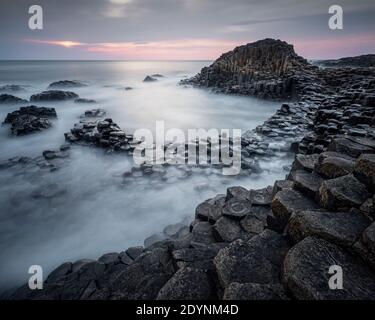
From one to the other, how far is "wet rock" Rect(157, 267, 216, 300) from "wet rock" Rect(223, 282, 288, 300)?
27cm

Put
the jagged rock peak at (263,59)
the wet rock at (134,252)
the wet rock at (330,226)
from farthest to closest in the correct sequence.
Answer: the jagged rock peak at (263,59)
the wet rock at (134,252)
the wet rock at (330,226)

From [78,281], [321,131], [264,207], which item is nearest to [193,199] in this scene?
[264,207]

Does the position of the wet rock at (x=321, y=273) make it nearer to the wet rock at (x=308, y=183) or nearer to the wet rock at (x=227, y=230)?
the wet rock at (x=308, y=183)

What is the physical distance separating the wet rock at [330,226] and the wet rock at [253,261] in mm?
238

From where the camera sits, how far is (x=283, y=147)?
8367mm

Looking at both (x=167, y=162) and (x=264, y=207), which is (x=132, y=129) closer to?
(x=167, y=162)

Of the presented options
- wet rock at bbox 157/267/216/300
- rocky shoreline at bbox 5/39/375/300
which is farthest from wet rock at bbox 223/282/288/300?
wet rock at bbox 157/267/216/300

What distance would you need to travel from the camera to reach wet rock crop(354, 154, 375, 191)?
2.54m

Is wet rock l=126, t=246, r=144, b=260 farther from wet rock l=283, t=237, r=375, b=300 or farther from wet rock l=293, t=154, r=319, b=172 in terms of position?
wet rock l=293, t=154, r=319, b=172

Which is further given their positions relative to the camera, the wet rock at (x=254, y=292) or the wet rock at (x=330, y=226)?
the wet rock at (x=330, y=226)

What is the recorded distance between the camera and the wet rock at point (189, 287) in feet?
7.02

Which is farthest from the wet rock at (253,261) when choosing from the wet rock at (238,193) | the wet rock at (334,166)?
the wet rock at (238,193)

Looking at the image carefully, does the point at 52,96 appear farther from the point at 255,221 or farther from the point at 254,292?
the point at 254,292

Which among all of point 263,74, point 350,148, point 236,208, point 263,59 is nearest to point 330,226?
point 236,208
